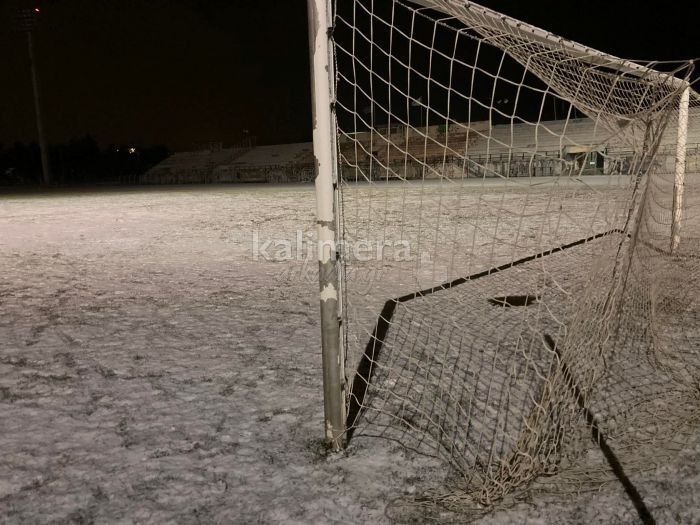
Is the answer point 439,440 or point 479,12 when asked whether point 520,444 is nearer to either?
point 439,440

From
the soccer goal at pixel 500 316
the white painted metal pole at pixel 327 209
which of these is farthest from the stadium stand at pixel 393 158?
the white painted metal pole at pixel 327 209

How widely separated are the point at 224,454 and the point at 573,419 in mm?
1401

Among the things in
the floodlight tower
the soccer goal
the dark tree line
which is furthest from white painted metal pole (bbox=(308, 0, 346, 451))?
the dark tree line

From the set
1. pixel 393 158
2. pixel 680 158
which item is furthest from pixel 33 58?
pixel 680 158

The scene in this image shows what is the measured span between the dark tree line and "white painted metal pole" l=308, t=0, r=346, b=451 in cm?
5185

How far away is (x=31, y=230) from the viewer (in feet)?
29.9

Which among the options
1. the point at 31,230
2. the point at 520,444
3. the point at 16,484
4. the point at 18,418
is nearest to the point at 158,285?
the point at 18,418

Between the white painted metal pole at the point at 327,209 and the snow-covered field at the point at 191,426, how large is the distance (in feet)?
0.60

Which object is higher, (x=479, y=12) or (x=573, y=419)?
(x=479, y=12)

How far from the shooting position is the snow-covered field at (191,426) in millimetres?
1579

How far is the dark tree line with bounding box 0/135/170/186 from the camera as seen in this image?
51.6 metres

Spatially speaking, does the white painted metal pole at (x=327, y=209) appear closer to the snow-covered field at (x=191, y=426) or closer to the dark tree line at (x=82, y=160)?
the snow-covered field at (x=191, y=426)

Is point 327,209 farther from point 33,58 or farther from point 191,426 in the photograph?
point 33,58

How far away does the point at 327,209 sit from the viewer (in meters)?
1.79
